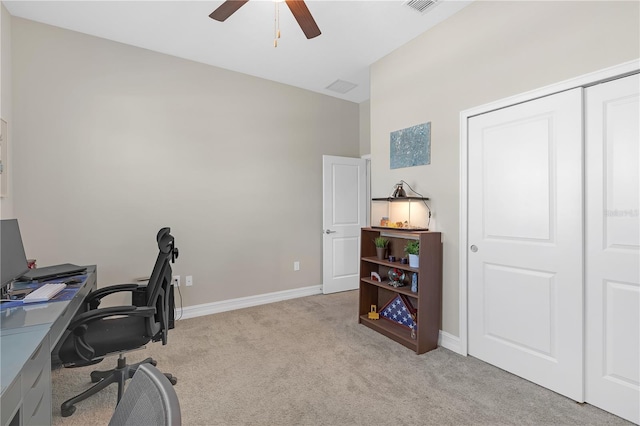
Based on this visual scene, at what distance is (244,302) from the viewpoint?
3.90 meters

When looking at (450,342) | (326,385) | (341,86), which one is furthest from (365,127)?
(326,385)

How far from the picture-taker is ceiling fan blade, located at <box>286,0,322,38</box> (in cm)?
205

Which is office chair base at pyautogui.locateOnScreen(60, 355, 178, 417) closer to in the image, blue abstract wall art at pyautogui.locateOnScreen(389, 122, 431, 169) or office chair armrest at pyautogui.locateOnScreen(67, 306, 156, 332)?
office chair armrest at pyautogui.locateOnScreen(67, 306, 156, 332)

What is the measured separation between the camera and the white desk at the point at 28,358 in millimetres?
985

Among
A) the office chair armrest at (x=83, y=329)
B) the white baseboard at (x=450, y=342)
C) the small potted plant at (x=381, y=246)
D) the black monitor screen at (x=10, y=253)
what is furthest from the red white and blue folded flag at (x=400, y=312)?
the black monitor screen at (x=10, y=253)

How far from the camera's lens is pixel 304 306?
12.9 ft

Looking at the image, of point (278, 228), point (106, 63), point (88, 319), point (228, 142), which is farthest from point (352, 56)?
point (88, 319)

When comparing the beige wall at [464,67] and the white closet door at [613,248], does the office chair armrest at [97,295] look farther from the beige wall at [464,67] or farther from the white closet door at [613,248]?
the white closet door at [613,248]

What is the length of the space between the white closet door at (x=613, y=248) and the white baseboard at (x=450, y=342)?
0.87m

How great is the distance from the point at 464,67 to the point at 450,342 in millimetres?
2396

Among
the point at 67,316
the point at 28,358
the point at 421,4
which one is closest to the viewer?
the point at 28,358

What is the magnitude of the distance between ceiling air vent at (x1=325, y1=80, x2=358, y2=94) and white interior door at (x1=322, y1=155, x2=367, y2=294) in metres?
0.95

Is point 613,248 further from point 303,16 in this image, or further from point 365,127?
point 365,127

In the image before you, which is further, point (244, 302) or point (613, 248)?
point (244, 302)
